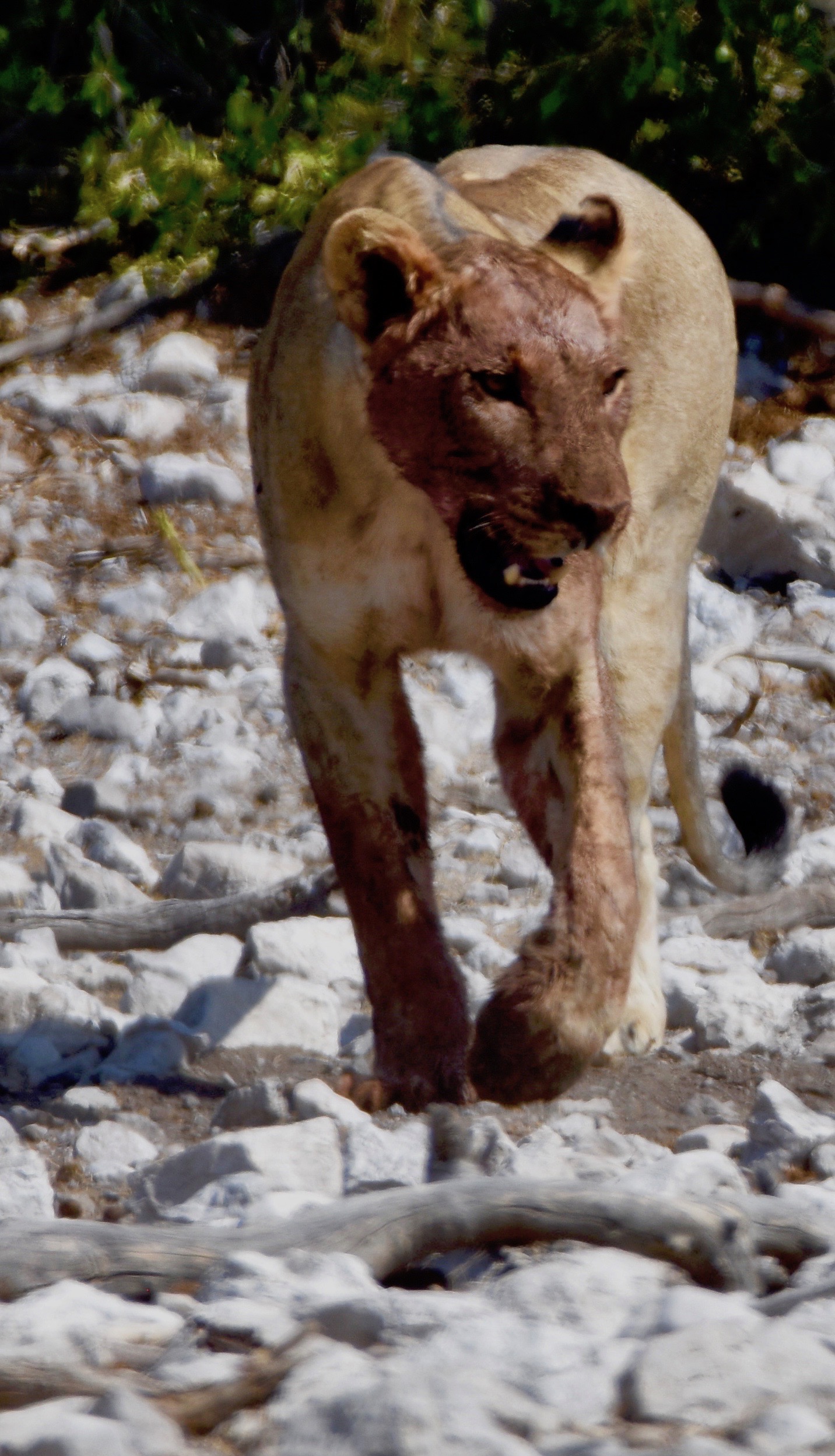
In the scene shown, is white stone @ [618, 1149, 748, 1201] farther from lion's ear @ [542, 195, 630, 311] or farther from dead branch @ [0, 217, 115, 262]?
dead branch @ [0, 217, 115, 262]

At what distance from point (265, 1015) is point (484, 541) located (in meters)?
1.38

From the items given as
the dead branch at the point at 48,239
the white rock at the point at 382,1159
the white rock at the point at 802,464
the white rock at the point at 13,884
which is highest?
the white rock at the point at 382,1159

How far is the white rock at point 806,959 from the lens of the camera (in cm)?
448

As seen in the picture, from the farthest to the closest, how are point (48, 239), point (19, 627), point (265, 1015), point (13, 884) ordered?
point (48, 239)
point (19, 627)
point (13, 884)
point (265, 1015)

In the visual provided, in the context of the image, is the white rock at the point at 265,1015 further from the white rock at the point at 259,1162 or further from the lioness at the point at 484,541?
the white rock at the point at 259,1162

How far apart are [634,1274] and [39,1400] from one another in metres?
0.88

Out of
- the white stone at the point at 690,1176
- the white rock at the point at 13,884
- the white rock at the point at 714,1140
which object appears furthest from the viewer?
the white rock at the point at 13,884

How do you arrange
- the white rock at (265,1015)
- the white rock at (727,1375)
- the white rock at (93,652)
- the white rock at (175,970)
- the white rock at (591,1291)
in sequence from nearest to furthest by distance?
1. the white rock at (727,1375)
2. the white rock at (591,1291)
3. the white rock at (265,1015)
4. the white rock at (175,970)
5. the white rock at (93,652)

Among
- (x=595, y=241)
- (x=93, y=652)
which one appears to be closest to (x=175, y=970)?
(x=595, y=241)

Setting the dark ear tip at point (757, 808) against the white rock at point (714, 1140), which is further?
the dark ear tip at point (757, 808)

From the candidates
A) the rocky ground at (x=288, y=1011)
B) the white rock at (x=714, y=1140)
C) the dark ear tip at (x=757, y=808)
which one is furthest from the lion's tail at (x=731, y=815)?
the white rock at (x=714, y=1140)

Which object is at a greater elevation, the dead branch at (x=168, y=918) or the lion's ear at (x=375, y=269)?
the lion's ear at (x=375, y=269)

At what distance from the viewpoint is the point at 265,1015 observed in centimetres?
419

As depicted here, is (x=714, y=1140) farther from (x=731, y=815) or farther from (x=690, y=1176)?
(x=731, y=815)
